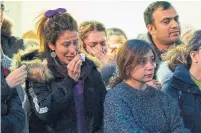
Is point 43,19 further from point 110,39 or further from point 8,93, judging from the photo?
point 110,39

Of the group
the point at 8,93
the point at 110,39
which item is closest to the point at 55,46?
the point at 8,93

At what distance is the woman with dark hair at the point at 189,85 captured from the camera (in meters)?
3.22

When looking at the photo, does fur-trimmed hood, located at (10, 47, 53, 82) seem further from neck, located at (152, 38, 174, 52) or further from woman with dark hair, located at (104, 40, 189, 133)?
neck, located at (152, 38, 174, 52)

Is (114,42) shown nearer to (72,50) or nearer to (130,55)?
(72,50)

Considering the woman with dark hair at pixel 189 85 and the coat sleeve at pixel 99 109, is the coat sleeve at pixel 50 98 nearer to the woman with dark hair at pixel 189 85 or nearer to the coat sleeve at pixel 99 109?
the coat sleeve at pixel 99 109

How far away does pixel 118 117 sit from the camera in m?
2.91

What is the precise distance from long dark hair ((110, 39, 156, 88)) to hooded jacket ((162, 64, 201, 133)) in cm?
36

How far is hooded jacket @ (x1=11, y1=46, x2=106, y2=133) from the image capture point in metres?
3.10

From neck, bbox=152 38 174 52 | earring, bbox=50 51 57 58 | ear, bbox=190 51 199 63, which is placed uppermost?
earring, bbox=50 51 57 58

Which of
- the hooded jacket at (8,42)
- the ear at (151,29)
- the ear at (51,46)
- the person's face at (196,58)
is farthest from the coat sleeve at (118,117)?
the hooded jacket at (8,42)

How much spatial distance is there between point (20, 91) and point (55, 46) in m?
0.57

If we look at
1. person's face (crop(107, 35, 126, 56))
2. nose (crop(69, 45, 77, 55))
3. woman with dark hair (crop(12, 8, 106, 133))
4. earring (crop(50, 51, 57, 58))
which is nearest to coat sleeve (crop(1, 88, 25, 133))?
woman with dark hair (crop(12, 8, 106, 133))

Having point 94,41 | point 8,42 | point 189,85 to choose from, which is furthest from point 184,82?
point 8,42

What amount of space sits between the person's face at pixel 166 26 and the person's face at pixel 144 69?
3.45 ft
